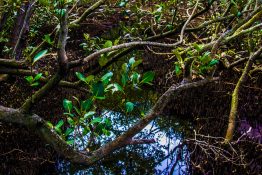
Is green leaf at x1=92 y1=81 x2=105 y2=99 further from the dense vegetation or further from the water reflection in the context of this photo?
the water reflection

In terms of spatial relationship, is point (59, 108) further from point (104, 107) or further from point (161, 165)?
point (161, 165)

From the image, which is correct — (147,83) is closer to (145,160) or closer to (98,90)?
(145,160)

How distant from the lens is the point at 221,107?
12.6 ft

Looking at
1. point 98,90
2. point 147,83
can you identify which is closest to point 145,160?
point 147,83

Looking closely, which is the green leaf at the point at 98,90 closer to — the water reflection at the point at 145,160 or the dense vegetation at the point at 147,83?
the dense vegetation at the point at 147,83

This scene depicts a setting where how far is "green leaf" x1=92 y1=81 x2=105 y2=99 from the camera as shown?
52.2 inches

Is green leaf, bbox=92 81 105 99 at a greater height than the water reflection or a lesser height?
lesser

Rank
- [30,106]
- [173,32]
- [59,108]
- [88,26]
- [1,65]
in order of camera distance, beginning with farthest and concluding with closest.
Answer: [88,26], [59,108], [173,32], [1,65], [30,106]

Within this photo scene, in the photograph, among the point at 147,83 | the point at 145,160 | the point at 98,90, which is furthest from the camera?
the point at 147,83

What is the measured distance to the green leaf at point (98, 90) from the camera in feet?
4.35

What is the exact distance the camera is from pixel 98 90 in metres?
1.33

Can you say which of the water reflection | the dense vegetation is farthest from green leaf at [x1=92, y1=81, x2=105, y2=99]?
Result: the water reflection

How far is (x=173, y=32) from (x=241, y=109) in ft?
4.18

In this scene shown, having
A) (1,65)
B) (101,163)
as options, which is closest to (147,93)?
(101,163)
